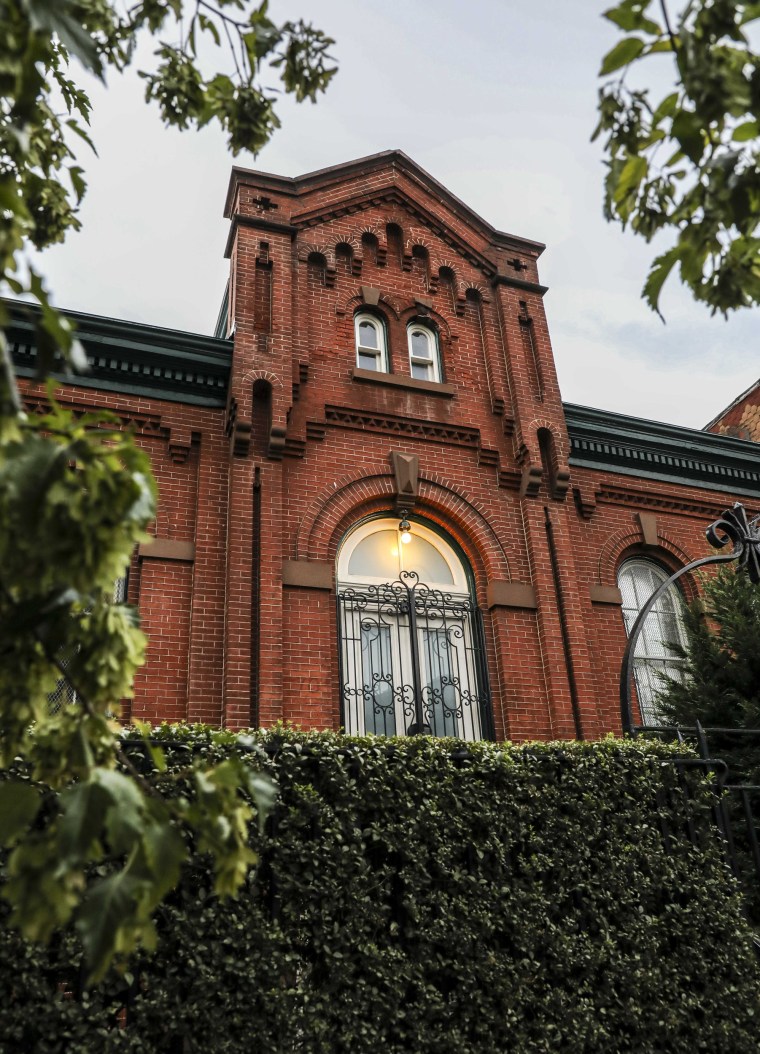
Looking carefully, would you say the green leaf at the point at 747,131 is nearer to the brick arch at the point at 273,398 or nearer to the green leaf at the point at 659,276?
the green leaf at the point at 659,276

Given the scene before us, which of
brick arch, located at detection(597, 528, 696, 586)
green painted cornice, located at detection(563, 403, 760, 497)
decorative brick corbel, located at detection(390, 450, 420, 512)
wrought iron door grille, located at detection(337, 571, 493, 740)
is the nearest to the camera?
wrought iron door grille, located at detection(337, 571, 493, 740)

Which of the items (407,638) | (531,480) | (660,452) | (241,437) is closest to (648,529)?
(660,452)

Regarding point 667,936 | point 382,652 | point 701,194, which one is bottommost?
point 667,936

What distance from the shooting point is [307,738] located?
5.75 meters

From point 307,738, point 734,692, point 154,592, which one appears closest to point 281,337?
point 154,592

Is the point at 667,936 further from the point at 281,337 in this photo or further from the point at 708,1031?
the point at 281,337

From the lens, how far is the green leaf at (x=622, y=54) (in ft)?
9.57

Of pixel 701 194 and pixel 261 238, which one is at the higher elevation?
pixel 261 238

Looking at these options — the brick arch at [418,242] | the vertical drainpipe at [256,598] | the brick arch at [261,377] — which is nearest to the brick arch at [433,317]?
the brick arch at [418,242]

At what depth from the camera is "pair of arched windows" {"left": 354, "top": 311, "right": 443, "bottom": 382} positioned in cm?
1159

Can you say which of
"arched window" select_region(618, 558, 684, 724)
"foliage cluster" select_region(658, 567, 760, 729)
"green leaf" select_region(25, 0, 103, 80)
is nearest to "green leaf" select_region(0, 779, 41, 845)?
"green leaf" select_region(25, 0, 103, 80)

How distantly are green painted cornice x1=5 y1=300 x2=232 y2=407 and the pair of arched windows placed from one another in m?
1.98

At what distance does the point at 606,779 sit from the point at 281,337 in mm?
6634

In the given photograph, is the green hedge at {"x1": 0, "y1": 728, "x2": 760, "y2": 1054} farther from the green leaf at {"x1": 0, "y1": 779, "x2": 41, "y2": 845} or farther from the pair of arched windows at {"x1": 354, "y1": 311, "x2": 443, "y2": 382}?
the pair of arched windows at {"x1": 354, "y1": 311, "x2": 443, "y2": 382}
